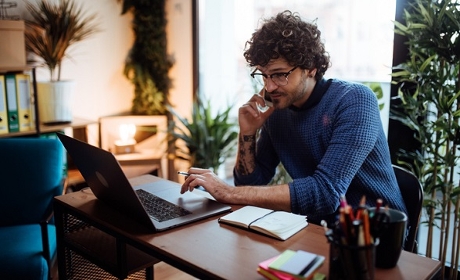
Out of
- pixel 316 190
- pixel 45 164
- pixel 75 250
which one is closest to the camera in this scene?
pixel 316 190

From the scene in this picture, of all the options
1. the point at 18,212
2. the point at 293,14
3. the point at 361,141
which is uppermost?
the point at 293,14

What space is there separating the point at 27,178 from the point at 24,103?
62cm

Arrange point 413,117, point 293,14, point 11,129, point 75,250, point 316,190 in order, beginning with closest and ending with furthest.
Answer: point 316,190 → point 75,250 → point 293,14 → point 413,117 → point 11,129

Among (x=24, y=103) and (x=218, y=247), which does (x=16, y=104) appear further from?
(x=218, y=247)

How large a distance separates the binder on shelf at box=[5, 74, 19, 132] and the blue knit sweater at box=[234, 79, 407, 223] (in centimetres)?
156

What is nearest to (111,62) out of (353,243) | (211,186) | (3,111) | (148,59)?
(148,59)

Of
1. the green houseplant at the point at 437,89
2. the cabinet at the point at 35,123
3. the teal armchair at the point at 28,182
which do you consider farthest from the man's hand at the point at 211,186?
the cabinet at the point at 35,123

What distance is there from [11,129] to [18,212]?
0.63 m

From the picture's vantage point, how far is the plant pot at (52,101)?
3.09m

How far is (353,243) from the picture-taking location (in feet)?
3.22

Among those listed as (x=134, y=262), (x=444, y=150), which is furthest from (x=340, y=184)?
(x=444, y=150)

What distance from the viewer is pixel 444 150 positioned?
242 cm

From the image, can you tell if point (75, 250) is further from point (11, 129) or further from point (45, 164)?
point (11, 129)

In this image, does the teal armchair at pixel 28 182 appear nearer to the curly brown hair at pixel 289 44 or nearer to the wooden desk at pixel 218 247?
the wooden desk at pixel 218 247
